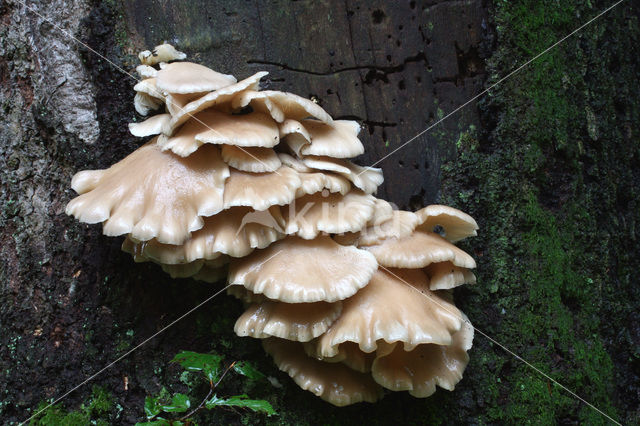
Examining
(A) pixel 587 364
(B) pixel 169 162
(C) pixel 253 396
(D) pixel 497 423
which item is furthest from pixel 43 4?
(A) pixel 587 364

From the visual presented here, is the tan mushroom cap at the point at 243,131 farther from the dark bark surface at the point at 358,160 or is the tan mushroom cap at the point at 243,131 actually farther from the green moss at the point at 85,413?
the green moss at the point at 85,413

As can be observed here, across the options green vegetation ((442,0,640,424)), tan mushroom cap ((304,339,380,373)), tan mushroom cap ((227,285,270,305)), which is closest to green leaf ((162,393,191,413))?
tan mushroom cap ((227,285,270,305))

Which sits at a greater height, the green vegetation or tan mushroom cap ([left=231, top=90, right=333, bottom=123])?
tan mushroom cap ([left=231, top=90, right=333, bottom=123])

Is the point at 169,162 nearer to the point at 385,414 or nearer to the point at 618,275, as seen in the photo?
the point at 385,414

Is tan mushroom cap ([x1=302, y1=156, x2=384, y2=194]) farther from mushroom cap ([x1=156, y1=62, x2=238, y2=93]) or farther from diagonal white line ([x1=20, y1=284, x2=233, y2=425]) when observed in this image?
diagonal white line ([x1=20, y1=284, x2=233, y2=425])

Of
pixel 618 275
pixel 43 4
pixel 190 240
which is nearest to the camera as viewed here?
pixel 190 240

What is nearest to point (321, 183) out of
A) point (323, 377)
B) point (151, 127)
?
point (151, 127)
